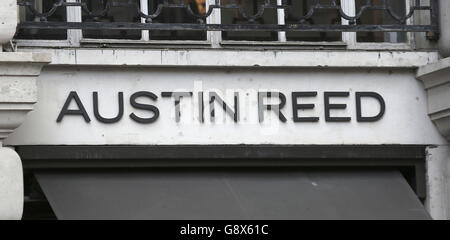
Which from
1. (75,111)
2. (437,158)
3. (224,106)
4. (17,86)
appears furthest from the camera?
(437,158)

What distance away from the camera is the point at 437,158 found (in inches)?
440

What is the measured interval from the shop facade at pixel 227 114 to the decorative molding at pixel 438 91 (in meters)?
0.02

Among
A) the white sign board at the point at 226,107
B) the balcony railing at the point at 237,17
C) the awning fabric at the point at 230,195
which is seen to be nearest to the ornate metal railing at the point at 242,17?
the balcony railing at the point at 237,17

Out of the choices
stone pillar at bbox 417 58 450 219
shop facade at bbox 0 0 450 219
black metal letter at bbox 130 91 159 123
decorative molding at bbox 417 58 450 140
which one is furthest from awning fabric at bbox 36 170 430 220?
decorative molding at bbox 417 58 450 140

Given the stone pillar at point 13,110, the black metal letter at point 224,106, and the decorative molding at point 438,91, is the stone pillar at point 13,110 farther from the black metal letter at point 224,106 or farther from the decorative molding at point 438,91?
the decorative molding at point 438,91

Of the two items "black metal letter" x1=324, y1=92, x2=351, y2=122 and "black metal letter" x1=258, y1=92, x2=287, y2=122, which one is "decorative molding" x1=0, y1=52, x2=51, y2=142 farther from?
"black metal letter" x1=324, y1=92, x2=351, y2=122

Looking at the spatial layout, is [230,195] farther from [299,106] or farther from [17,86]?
[17,86]

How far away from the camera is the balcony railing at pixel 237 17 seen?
10570mm

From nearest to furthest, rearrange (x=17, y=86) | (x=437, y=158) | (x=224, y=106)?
(x=17, y=86) → (x=224, y=106) → (x=437, y=158)

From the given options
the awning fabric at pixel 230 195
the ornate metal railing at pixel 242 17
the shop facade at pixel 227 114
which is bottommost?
the awning fabric at pixel 230 195

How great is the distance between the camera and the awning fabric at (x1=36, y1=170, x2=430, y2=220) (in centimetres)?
1045

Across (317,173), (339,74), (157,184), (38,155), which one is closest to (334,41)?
(339,74)

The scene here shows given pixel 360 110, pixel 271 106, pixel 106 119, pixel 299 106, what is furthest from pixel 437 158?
pixel 106 119

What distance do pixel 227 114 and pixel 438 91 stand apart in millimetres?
1805
